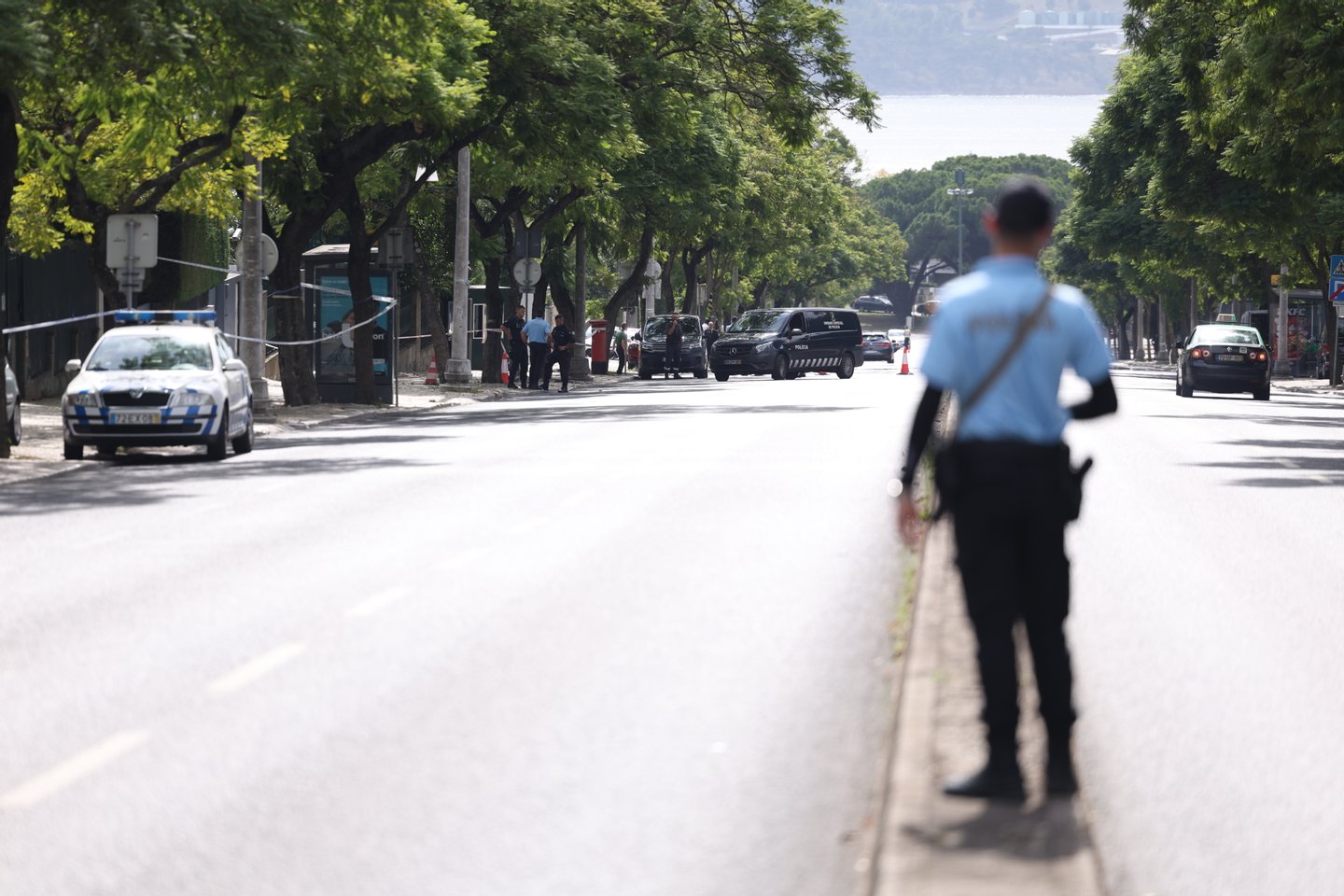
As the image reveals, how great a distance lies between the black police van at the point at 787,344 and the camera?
184 ft

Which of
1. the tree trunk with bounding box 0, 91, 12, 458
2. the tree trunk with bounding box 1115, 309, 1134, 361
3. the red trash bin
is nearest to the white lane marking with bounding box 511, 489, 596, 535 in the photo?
the tree trunk with bounding box 0, 91, 12, 458

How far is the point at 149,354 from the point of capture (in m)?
23.5

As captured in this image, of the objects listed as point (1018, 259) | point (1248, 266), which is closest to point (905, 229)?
point (1248, 266)

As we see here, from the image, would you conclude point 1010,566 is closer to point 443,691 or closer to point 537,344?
point 443,691

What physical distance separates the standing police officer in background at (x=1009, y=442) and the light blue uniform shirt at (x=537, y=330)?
39.6 m

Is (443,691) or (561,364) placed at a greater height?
(561,364)

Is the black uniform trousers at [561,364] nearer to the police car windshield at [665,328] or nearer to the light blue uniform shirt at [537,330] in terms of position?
the light blue uniform shirt at [537,330]

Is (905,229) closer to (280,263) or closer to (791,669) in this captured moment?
(280,263)

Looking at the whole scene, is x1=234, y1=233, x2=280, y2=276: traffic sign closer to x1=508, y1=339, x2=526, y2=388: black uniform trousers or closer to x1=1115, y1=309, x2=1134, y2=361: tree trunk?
x1=508, y1=339, x2=526, y2=388: black uniform trousers

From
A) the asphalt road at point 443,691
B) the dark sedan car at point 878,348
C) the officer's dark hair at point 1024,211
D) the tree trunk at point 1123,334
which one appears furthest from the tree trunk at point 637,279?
the tree trunk at point 1123,334

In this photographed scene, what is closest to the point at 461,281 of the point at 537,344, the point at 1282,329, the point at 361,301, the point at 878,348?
the point at 537,344

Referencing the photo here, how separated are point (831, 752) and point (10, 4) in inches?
537

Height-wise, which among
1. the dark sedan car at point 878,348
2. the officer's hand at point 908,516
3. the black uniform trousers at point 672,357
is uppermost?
the officer's hand at point 908,516

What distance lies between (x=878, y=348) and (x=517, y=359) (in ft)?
181
